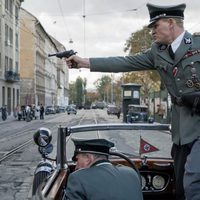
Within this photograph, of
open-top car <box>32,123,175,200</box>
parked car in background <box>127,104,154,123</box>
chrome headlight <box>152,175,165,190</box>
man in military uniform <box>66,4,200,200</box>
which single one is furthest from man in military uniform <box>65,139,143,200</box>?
parked car in background <box>127,104,154,123</box>

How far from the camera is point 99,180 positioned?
2.99 meters

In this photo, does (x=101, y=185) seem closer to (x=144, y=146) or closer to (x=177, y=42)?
(x=177, y=42)

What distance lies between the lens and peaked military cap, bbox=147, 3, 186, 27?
334cm

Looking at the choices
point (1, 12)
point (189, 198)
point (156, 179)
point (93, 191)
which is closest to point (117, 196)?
point (93, 191)

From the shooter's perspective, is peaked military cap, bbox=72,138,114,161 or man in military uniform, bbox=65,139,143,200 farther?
peaked military cap, bbox=72,138,114,161

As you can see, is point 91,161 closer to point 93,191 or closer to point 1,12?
point 93,191

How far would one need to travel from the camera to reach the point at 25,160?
46.6 ft

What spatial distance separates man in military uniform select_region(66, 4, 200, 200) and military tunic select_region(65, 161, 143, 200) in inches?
18.2

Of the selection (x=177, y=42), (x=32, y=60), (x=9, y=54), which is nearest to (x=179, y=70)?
Answer: (x=177, y=42)

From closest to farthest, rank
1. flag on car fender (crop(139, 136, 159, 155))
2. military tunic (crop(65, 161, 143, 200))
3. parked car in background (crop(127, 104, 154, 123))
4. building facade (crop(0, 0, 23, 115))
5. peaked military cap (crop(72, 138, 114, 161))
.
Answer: military tunic (crop(65, 161, 143, 200)) → peaked military cap (crop(72, 138, 114, 161)) → flag on car fender (crop(139, 136, 159, 155)) → parked car in background (crop(127, 104, 154, 123)) → building facade (crop(0, 0, 23, 115))

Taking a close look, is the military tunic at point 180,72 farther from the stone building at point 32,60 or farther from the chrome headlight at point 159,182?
the stone building at point 32,60

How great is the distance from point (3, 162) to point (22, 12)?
73.6 m

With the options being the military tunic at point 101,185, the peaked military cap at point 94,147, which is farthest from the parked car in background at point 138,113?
the military tunic at point 101,185

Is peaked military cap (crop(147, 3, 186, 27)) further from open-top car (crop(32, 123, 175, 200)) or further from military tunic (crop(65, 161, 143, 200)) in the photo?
open-top car (crop(32, 123, 175, 200))
